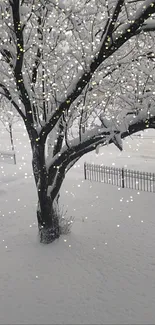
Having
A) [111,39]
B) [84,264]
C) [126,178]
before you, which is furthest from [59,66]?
[126,178]

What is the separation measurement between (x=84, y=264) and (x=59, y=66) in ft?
16.0

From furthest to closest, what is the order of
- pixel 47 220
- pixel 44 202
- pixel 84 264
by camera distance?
pixel 47 220 → pixel 44 202 → pixel 84 264

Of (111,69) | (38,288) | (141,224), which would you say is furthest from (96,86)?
(38,288)

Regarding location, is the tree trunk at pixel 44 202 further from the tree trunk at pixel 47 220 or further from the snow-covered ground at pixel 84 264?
the snow-covered ground at pixel 84 264

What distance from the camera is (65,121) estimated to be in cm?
714

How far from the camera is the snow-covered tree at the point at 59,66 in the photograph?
4969 mm

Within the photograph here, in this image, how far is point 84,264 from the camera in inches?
273

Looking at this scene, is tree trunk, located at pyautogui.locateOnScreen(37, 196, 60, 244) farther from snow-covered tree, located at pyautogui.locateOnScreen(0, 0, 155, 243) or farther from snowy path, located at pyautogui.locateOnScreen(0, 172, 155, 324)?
snowy path, located at pyautogui.locateOnScreen(0, 172, 155, 324)

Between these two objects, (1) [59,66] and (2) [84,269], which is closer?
(1) [59,66]

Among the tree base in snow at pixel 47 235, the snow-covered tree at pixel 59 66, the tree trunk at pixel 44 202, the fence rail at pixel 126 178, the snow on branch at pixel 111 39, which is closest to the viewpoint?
the snow on branch at pixel 111 39

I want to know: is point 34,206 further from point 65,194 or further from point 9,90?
point 9,90

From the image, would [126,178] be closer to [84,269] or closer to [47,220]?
[47,220]

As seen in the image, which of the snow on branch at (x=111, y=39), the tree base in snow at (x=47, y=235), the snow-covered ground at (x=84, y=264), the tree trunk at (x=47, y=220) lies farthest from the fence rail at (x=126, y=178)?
the snow on branch at (x=111, y=39)

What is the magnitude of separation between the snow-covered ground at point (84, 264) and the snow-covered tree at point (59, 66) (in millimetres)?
938
